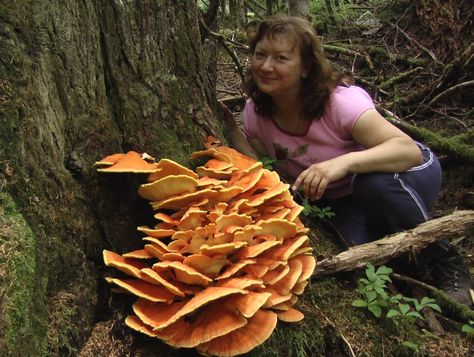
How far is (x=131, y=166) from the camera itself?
286 cm

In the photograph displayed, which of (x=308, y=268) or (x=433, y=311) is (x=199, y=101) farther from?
(x=433, y=311)

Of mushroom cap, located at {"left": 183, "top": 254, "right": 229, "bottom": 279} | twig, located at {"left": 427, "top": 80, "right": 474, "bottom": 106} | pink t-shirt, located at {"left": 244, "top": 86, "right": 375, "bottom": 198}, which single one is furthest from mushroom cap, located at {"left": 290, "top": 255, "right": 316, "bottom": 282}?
twig, located at {"left": 427, "top": 80, "right": 474, "bottom": 106}

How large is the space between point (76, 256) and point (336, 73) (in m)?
2.93

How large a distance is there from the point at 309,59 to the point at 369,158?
1.05m

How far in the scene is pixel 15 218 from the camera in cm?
239

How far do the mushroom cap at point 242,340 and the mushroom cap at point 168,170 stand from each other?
36.7 inches

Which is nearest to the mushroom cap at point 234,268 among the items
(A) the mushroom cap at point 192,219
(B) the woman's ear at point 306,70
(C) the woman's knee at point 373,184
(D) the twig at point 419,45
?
(A) the mushroom cap at point 192,219

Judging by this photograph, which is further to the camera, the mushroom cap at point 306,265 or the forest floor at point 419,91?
the forest floor at point 419,91

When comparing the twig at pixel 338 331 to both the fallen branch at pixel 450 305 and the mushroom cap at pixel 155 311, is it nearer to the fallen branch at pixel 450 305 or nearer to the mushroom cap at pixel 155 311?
the fallen branch at pixel 450 305

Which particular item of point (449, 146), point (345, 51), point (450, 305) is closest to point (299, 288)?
point (450, 305)

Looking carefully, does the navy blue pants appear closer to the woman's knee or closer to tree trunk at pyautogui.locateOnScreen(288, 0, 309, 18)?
the woman's knee

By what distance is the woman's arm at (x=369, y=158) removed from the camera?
388cm

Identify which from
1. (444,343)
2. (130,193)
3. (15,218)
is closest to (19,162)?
(15,218)

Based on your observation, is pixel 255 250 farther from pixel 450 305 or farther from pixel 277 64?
pixel 277 64
